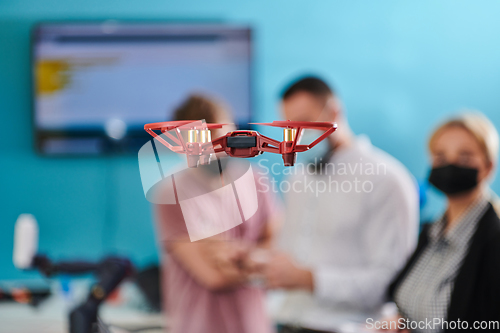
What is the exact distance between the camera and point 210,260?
0.47m

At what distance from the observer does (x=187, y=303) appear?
1.98 feet

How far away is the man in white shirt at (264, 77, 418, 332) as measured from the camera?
513 mm

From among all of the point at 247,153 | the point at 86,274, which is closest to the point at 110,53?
the point at 86,274

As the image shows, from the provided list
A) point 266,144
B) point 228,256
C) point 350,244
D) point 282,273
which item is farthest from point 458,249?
point 266,144

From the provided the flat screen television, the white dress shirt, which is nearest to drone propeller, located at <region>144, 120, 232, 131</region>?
the white dress shirt

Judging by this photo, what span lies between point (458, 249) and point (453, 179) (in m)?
0.12

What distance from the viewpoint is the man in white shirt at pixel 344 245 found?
1.68 ft

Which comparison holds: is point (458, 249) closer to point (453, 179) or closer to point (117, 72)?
point (453, 179)

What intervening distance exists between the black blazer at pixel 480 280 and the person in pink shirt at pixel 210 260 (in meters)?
0.25

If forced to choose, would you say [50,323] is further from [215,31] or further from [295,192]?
[215,31]

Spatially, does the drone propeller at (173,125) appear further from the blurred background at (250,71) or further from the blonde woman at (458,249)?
the blurred background at (250,71)

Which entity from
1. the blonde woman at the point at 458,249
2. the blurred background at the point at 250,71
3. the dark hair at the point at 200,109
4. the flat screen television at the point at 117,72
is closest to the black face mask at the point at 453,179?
the blonde woman at the point at 458,249

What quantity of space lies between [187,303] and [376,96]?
131cm

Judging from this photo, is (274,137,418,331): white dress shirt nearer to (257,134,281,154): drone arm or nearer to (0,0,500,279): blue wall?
(257,134,281,154): drone arm
